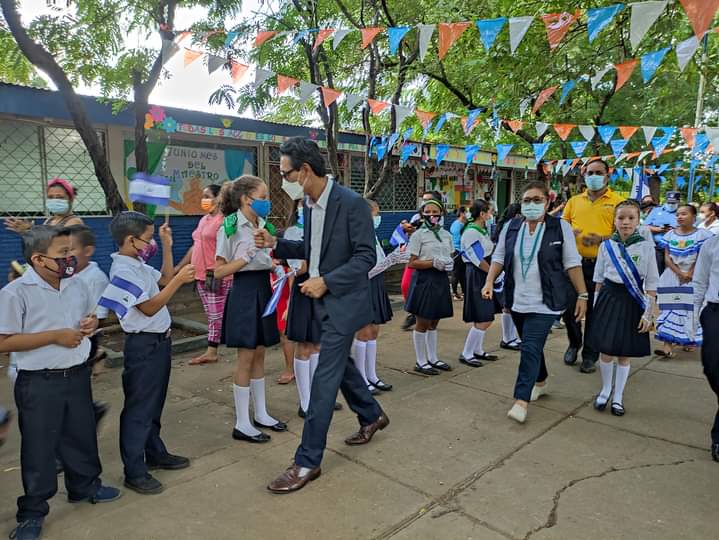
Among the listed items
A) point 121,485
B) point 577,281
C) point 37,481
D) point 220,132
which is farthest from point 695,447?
point 220,132

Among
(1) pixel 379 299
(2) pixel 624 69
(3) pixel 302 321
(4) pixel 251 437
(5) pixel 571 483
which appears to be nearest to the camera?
(5) pixel 571 483

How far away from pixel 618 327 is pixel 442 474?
6.26ft

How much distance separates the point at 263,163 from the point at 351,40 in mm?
2663

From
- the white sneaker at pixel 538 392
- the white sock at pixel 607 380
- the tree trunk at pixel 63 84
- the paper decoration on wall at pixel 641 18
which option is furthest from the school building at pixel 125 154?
the white sock at pixel 607 380

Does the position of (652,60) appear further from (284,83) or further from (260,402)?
(260,402)

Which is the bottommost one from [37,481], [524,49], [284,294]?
[37,481]

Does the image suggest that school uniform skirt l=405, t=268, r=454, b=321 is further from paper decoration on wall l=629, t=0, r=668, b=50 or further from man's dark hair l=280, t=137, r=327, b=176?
paper decoration on wall l=629, t=0, r=668, b=50

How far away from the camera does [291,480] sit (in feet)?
9.04

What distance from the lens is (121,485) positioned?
281cm

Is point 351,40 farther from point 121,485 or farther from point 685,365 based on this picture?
point 121,485

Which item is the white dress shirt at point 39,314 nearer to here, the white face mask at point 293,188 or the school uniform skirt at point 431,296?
the white face mask at point 293,188

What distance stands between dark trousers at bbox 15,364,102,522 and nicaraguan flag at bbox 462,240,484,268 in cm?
370

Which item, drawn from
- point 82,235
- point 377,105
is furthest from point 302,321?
point 377,105

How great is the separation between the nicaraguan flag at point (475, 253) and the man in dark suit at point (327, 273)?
242 cm
